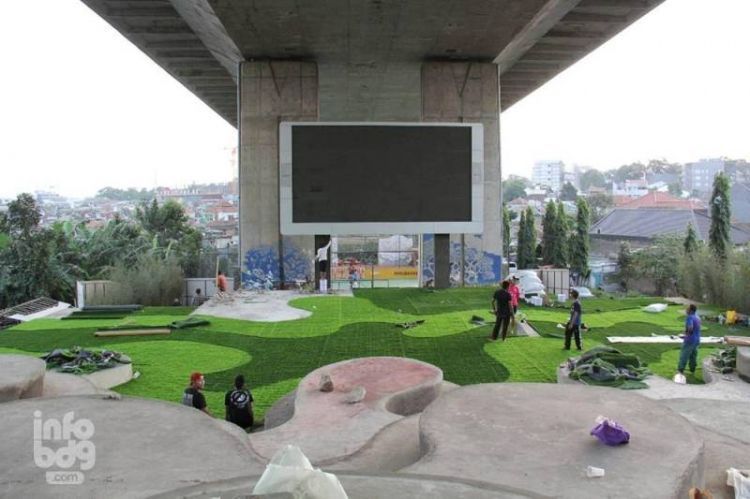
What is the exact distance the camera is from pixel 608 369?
10.6 meters

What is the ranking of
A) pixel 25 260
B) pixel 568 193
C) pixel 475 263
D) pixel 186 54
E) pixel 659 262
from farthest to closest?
pixel 568 193, pixel 659 262, pixel 186 54, pixel 475 263, pixel 25 260

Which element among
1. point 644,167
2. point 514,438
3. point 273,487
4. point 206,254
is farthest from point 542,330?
point 644,167

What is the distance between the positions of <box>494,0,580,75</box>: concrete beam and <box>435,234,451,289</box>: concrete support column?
7.15m

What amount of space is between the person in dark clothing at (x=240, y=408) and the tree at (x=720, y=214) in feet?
61.1

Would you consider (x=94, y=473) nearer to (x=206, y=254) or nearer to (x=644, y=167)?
(x=206, y=254)

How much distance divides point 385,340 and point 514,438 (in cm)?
828

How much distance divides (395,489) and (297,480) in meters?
1.28

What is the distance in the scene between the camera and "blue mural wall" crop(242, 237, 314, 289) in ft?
81.3

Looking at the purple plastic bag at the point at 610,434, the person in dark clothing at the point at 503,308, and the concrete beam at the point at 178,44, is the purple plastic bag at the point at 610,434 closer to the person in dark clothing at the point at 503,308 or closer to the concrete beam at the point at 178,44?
the person in dark clothing at the point at 503,308

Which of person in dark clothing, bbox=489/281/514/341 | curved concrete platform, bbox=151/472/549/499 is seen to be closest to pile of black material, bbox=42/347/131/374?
curved concrete platform, bbox=151/472/549/499

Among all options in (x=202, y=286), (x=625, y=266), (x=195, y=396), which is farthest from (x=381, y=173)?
(x=625, y=266)

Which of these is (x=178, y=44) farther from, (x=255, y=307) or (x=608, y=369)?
(x=608, y=369)

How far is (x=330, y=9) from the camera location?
18.8m

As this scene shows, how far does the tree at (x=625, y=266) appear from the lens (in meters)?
36.6
